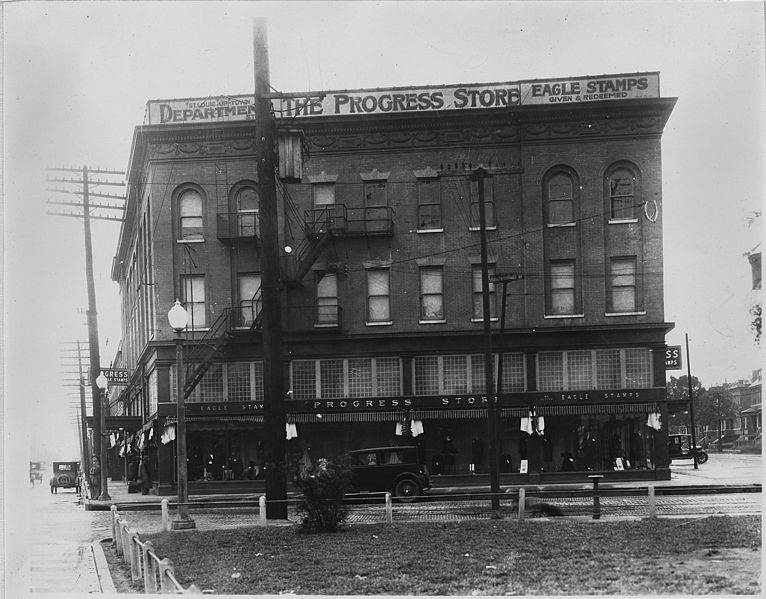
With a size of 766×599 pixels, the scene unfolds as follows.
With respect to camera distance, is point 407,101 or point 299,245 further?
point 299,245

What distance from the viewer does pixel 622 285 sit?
1415 inches

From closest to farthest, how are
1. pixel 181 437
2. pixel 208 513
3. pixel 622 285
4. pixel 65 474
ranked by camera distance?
pixel 181 437 → pixel 208 513 → pixel 622 285 → pixel 65 474

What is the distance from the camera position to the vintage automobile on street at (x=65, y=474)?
158 feet

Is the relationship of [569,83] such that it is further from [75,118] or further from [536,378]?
[75,118]

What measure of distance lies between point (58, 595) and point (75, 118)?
8.41 meters

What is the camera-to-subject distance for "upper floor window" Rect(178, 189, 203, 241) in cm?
3675

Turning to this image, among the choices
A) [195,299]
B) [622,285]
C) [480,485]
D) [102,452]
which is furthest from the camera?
[195,299]

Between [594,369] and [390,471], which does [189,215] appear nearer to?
[390,471]

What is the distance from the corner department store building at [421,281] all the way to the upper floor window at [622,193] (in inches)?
2.9

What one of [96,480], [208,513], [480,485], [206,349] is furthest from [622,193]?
[96,480]

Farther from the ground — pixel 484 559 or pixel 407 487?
pixel 484 559

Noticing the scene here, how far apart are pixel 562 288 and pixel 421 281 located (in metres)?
5.45

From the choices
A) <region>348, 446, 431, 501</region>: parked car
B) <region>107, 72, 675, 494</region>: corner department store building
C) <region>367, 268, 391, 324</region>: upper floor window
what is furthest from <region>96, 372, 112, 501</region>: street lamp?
<region>348, 446, 431, 501</region>: parked car

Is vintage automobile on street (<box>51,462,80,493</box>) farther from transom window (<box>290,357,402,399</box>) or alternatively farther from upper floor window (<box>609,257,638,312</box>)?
upper floor window (<box>609,257,638,312</box>)
